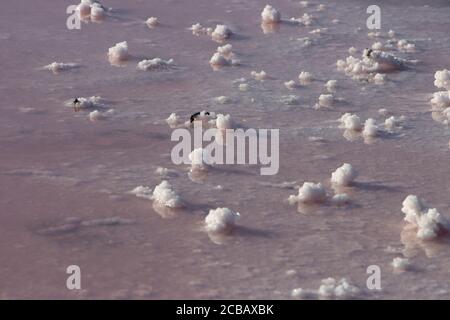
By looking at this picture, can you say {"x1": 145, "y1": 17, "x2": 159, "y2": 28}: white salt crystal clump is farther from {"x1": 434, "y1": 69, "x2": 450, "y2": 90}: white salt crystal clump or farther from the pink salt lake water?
{"x1": 434, "y1": 69, "x2": 450, "y2": 90}: white salt crystal clump

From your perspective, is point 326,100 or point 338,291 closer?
point 338,291

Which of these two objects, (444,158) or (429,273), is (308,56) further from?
(429,273)

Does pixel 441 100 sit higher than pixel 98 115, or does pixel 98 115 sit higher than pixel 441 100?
pixel 441 100

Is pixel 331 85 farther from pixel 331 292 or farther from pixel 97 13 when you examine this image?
pixel 331 292

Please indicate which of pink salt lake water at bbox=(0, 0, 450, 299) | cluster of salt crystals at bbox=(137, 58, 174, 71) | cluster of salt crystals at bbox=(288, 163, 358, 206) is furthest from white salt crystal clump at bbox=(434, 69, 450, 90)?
cluster of salt crystals at bbox=(288, 163, 358, 206)

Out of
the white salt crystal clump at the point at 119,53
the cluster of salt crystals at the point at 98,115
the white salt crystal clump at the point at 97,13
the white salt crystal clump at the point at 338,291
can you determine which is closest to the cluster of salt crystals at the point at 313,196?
the white salt crystal clump at the point at 338,291

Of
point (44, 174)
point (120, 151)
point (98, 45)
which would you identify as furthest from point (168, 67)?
point (44, 174)

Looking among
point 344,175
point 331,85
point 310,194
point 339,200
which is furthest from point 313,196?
point 331,85
